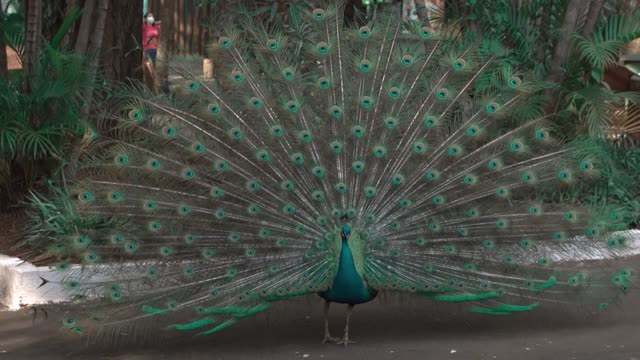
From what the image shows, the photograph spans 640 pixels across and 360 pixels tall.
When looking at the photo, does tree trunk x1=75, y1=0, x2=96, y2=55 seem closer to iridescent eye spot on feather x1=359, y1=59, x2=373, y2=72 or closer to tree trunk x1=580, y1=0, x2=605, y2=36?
iridescent eye spot on feather x1=359, y1=59, x2=373, y2=72

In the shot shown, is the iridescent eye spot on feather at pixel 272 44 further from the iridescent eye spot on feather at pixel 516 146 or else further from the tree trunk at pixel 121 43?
the tree trunk at pixel 121 43

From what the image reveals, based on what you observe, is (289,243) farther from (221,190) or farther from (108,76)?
(108,76)

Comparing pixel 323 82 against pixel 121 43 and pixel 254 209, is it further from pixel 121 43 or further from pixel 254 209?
pixel 121 43

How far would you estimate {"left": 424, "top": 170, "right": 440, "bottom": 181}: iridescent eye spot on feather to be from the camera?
680 centimetres

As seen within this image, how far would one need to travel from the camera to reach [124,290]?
6332mm

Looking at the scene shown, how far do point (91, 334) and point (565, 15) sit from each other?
21.0 feet

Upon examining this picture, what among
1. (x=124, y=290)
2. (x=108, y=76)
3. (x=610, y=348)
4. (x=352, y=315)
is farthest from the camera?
(x=108, y=76)

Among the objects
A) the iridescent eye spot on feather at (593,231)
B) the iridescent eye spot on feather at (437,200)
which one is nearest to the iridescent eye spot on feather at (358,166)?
the iridescent eye spot on feather at (437,200)

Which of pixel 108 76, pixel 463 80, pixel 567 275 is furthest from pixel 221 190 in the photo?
pixel 108 76

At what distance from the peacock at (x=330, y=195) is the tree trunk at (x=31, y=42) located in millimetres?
2526

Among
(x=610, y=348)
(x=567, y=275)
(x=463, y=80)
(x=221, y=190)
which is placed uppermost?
(x=463, y=80)

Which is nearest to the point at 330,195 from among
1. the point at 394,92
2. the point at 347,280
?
the point at 347,280

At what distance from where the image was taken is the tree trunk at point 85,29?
9539mm

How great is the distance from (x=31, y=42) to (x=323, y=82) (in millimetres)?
3578
